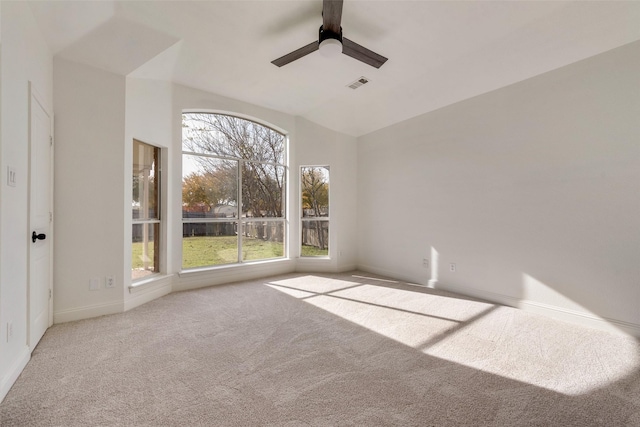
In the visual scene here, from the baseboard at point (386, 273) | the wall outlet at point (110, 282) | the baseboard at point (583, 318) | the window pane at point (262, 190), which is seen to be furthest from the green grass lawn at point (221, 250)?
the baseboard at point (583, 318)

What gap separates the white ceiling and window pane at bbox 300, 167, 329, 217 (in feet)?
5.71

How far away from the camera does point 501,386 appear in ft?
6.22

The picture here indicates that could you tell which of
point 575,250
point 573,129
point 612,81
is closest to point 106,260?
point 575,250

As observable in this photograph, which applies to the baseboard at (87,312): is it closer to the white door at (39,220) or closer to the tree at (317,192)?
the white door at (39,220)

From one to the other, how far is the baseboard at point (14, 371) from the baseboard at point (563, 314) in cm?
452

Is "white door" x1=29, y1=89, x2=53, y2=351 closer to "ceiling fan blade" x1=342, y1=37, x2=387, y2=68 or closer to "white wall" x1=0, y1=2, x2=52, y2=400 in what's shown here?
"white wall" x1=0, y1=2, x2=52, y2=400

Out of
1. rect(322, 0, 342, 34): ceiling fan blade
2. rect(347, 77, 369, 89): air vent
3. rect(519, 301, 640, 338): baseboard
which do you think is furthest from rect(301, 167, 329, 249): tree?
rect(519, 301, 640, 338): baseboard

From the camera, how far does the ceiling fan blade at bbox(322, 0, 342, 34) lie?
2.33 meters

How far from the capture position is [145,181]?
3.76 metres

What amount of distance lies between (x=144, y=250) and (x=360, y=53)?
11.6 feet

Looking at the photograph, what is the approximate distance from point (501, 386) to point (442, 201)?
9.03ft

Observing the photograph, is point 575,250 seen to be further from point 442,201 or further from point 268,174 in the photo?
point 268,174

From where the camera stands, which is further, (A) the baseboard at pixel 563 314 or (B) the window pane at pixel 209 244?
(B) the window pane at pixel 209 244

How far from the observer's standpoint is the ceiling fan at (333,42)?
2.39 meters
